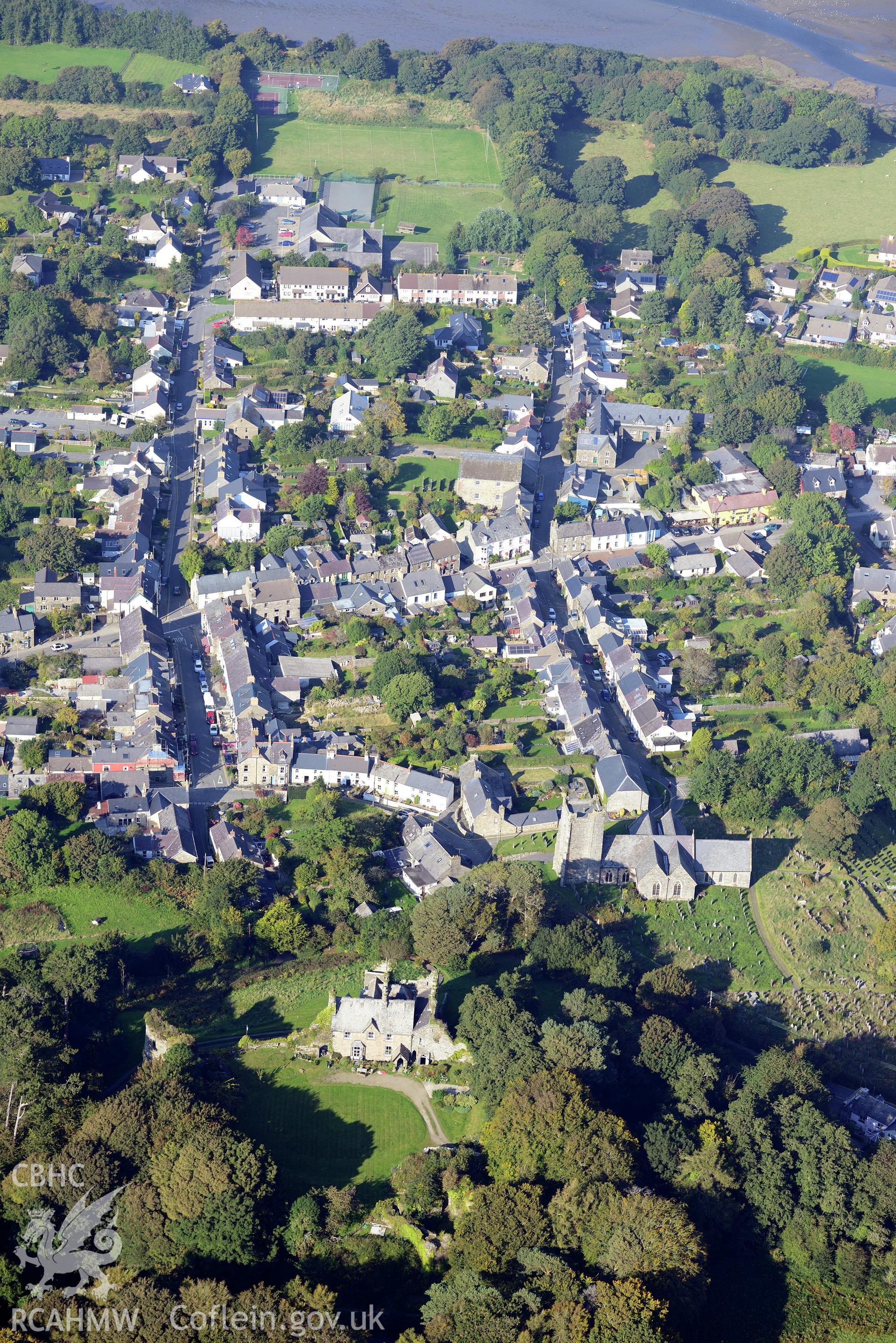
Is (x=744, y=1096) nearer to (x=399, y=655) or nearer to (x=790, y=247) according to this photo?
(x=399, y=655)

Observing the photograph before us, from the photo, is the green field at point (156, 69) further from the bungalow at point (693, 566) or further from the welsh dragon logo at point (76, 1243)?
the welsh dragon logo at point (76, 1243)

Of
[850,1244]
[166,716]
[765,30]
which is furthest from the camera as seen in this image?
[765,30]

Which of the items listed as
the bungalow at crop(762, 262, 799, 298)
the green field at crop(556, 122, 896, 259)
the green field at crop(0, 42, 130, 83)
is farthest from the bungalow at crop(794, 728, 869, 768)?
the green field at crop(0, 42, 130, 83)

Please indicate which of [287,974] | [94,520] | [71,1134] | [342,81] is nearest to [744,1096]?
[287,974]

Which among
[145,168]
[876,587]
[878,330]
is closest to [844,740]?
[876,587]

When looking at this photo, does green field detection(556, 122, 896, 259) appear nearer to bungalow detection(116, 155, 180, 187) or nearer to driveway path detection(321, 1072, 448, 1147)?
bungalow detection(116, 155, 180, 187)
